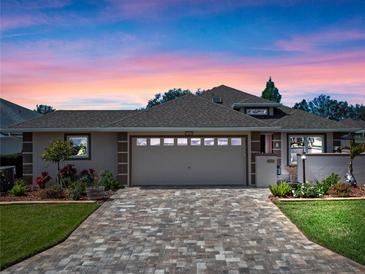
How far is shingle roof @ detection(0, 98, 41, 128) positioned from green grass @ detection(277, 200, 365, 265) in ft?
83.1

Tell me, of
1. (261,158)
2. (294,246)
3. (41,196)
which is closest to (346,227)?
(294,246)

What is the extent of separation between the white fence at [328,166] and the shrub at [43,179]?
11.9 m

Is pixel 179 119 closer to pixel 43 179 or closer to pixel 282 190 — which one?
pixel 282 190

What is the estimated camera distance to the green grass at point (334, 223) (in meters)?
8.16

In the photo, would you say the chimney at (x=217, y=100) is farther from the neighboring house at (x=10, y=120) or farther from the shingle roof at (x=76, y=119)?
the neighboring house at (x=10, y=120)

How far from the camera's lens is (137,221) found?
1077cm

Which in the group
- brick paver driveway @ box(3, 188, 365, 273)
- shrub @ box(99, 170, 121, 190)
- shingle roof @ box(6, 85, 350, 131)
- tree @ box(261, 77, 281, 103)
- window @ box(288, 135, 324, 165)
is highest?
tree @ box(261, 77, 281, 103)

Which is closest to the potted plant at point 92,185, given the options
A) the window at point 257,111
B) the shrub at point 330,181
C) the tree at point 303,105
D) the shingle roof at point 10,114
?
the shrub at point 330,181

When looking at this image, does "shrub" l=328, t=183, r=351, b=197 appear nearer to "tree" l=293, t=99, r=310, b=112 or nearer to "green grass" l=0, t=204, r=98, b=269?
"green grass" l=0, t=204, r=98, b=269

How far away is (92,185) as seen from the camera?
52.3 feet

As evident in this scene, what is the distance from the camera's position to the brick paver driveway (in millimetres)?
7207

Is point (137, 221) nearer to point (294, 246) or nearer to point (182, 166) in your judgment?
point (294, 246)

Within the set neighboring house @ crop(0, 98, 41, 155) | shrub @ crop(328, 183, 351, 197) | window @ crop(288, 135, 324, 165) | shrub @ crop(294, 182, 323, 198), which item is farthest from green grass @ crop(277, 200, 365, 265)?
neighboring house @ crop(0, 98, 41, 155)

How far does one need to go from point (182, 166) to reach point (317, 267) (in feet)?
34.6
